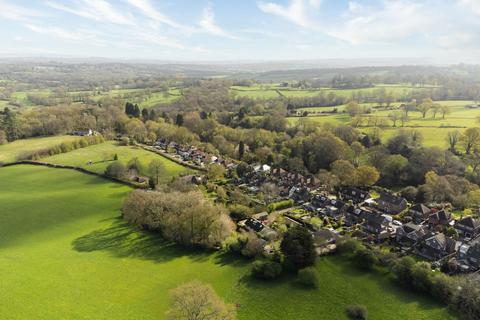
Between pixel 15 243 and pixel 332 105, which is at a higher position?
pixel 332 105

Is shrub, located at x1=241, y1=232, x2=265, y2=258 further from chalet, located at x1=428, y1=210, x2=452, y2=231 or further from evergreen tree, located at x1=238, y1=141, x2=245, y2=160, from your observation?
evergreen tree, located at x1=238, y1=141, x2=245, y2=160

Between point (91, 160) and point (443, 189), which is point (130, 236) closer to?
point (91, 160)

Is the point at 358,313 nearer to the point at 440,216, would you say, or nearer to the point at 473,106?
the point at 440,216

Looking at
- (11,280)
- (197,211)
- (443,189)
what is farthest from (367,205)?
(11,280)

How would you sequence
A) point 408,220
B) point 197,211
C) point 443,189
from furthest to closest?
point 443,189
point 408,220
point 197,211

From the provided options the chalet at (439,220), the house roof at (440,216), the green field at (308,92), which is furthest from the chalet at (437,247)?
the green field at (308,92)

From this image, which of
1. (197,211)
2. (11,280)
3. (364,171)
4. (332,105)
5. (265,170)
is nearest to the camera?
(11,280)

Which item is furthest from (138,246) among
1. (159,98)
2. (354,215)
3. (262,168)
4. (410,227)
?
(159,98)
